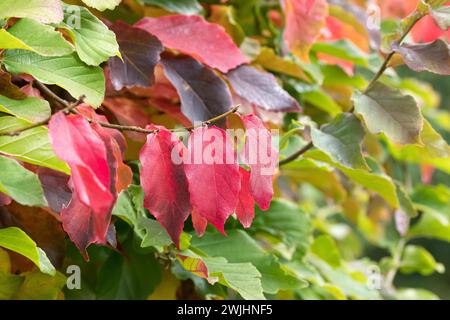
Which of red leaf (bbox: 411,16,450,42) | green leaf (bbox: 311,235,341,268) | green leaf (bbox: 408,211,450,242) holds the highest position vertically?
red leaf (bbox: 411,16,450,42)

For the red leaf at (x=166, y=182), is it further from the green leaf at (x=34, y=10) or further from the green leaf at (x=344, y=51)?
the green leaf at (x=344, y=51)

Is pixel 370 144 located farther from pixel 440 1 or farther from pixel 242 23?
pixel 440 1

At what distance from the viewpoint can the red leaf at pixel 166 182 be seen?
1.74ft

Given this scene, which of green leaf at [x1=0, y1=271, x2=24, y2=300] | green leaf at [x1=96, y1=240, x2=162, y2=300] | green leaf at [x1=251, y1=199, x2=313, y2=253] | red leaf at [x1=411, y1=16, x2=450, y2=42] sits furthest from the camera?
red leaf at [x1=411, y1=16, x2=450, y2=42]

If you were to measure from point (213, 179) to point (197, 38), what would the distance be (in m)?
0.23

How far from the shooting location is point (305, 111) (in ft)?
3.56

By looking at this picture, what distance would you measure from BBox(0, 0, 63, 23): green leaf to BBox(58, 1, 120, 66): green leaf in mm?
29

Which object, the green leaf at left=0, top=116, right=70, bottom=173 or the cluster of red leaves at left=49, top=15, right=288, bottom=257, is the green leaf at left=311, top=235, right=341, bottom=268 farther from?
the green leaf at left=0, top=116, right=70, bottom=173

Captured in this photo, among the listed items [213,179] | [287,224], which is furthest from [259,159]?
[287,224]

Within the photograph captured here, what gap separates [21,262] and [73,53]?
22 centimetres

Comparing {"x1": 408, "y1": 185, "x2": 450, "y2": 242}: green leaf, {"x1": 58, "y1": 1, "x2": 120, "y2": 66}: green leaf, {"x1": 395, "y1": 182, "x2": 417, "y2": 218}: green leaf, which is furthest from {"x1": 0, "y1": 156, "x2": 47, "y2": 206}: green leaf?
{"x1": 408, "y1": 185, "x2": 450, "y2": 242}: green leaf

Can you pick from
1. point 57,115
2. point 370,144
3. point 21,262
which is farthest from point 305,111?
point 57,115

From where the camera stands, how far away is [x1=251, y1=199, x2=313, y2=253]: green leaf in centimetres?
88

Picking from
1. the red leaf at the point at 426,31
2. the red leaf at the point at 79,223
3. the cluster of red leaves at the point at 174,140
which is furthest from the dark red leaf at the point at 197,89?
the red leaf at the point at 426,31
